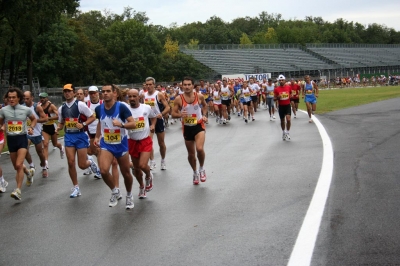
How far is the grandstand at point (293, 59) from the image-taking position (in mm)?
93125

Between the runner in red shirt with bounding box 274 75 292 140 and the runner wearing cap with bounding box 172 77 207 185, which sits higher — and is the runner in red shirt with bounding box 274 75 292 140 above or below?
below

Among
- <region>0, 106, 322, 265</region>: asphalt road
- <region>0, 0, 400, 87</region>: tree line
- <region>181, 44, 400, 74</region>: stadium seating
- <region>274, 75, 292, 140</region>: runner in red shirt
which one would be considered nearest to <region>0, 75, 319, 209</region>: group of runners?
<region>0, 106, 322, 265</region>: asphalt road

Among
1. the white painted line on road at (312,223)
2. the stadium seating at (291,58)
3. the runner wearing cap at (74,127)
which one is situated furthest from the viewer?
the stadium seating at (291,58)

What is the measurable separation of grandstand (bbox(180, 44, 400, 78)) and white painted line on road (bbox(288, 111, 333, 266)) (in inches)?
2859

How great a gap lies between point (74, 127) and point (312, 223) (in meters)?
5.25

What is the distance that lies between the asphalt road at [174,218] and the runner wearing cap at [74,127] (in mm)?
607

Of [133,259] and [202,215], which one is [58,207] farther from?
[133,259]

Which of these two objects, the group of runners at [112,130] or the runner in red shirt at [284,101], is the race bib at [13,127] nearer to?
the group of runners at [112,130]

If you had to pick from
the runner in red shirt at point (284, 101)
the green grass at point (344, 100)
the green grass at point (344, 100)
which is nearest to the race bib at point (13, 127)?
the runner in red shirt at point (284, 101)

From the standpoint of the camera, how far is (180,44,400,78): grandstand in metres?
93.1

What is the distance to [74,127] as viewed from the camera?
1138 cm

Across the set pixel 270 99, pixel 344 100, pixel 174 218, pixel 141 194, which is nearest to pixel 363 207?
pixel 174 218

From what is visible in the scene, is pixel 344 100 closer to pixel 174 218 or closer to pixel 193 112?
pixel 193 112

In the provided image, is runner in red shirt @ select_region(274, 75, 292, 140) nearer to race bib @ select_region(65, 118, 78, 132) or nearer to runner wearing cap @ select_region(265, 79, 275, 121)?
runner wearing cap @ select_region(265, 79, 275, 121)
